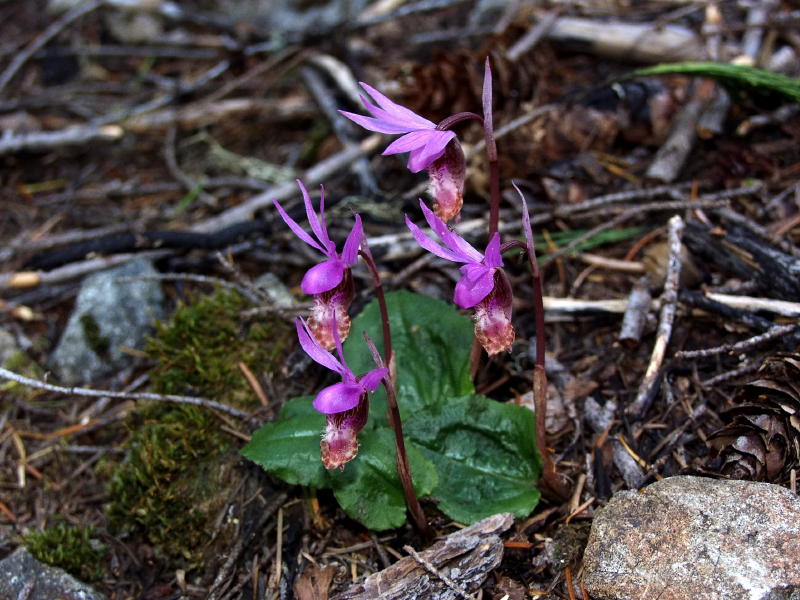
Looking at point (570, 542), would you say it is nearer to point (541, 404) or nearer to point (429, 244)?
point (541, 404)

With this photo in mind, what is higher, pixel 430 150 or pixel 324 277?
pixel 430 150

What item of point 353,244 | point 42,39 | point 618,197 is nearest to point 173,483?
point 353,244

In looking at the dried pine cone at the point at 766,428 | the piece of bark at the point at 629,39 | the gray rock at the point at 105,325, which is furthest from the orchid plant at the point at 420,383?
the piece of bark at the point at 629,39

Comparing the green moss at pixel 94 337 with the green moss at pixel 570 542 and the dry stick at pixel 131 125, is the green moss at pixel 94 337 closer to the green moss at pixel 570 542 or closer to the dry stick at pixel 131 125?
the dry stick at pixel 131 125

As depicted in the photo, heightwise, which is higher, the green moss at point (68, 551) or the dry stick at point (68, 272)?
the dry stick at point (68, 272)

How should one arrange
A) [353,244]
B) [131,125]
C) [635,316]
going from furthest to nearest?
[131,125] < [635,316] < [353,244]

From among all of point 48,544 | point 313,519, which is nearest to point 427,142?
point 313,519

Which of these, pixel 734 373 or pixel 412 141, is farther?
pixel 734 373
